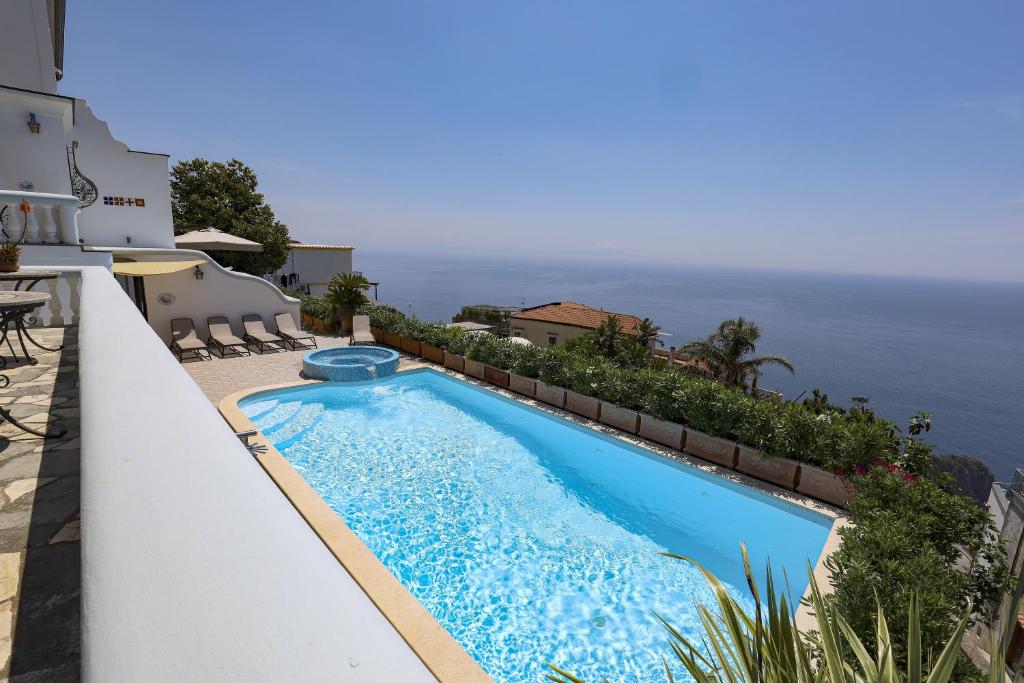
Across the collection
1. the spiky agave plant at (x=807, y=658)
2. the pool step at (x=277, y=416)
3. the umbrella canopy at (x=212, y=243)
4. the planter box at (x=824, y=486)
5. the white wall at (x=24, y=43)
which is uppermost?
the white wall at (x=24, y=43)

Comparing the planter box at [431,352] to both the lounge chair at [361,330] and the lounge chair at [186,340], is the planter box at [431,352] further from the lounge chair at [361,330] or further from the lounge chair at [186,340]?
the lounge chair at [186,340]

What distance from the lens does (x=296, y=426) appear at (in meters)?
10.1

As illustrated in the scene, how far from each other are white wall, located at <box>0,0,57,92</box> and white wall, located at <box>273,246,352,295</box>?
26209mm

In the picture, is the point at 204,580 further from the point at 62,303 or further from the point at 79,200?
the point at 79,200

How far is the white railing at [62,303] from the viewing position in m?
7.04

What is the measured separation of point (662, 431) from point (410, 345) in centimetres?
922

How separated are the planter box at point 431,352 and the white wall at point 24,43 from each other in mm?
11071

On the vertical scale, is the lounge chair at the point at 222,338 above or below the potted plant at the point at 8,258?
below

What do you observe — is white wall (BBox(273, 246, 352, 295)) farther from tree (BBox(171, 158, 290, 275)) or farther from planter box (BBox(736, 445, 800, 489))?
planter box (BBox(736, 445, 800, 489))

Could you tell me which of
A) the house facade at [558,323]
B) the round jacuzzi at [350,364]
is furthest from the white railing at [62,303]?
the house facade at [558,323]

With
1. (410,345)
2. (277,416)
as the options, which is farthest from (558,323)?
(277,416)

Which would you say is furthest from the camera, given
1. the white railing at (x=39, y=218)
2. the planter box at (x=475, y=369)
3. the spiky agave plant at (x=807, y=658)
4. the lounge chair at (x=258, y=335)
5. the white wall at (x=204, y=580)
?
the lounge chair at (x=258, y=335)

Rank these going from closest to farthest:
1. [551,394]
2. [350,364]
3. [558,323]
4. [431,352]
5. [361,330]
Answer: [551,394], [350,364], [431,352], [361,330], [558,323]

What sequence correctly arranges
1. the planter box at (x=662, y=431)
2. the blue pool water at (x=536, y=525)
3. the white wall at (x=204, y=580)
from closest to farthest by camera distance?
the white wall at (x=204, y=580) < the blue pool water at (x=536, y=525) < the planter box at (x=662, y=431)
